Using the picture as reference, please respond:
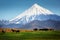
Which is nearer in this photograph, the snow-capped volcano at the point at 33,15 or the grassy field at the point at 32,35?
the grassy field at the point at 32,35

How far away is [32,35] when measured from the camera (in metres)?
10.3

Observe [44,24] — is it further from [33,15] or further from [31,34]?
[31,34]

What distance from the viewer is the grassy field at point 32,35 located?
10.0 m

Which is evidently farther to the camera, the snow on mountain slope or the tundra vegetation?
the snow on mountain slope

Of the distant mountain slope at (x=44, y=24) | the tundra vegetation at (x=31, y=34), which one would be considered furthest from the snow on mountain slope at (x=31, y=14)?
the tundra vegetation at (x=31, y=34)

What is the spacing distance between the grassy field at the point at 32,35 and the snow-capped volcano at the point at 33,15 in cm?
54

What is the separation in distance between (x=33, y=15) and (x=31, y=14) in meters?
0.17

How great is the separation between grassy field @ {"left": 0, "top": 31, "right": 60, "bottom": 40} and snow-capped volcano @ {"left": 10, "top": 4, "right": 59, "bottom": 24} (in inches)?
21.3

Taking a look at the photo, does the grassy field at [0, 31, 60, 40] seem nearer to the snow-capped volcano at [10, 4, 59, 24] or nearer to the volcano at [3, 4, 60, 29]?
the volcano at [3, 4, 60, 29]

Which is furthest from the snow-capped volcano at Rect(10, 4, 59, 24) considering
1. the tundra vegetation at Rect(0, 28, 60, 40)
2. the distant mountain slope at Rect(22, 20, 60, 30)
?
the tundra vegetation at Rect(0, 28, 60, 40)

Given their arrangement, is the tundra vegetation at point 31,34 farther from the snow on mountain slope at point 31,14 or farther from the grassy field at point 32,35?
the snow on mountain slope at point 31,14

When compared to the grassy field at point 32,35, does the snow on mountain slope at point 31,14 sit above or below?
above

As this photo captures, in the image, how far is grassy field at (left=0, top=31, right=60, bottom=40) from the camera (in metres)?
10.0

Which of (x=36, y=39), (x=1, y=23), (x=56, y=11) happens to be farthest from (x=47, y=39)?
(x=1, y=23)
